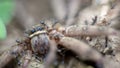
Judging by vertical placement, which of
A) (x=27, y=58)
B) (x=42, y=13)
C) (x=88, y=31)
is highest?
(x=42, y=13)

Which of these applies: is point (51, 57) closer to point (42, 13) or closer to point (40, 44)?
point (40, 44)

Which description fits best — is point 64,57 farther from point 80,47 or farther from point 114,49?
point 114,49

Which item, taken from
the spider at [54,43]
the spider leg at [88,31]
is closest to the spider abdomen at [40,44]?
the spider at [54,43]

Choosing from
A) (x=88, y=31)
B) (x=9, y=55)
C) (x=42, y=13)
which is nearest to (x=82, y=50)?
(x=88, y=31)

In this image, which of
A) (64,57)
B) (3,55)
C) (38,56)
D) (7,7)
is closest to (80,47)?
(64,57)

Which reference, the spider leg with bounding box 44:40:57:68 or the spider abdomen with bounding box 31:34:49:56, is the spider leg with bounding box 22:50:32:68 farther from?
the spider leg with bounding box 44:40:57:68

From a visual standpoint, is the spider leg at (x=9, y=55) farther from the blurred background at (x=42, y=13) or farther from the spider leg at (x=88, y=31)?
the spider leg at (x=88, y=31)

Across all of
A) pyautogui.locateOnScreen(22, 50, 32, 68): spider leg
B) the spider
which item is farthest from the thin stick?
pyautogui.locateOnScreen(22, 50, 32, 68): spider leg
